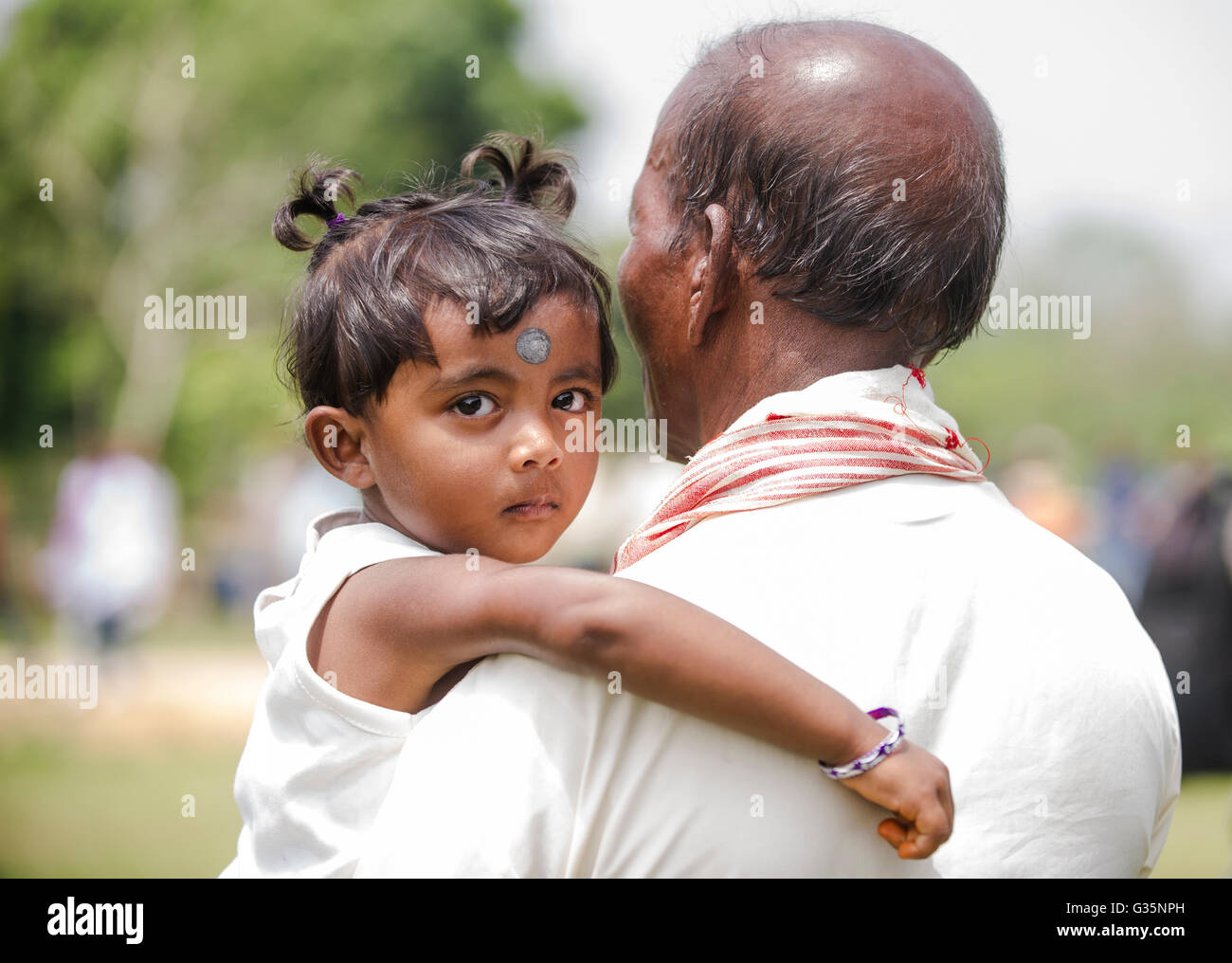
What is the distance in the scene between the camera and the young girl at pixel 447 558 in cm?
143

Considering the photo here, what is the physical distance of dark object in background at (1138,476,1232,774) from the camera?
7.01 meters

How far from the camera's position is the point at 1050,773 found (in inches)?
59.0

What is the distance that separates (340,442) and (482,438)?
0.32 m

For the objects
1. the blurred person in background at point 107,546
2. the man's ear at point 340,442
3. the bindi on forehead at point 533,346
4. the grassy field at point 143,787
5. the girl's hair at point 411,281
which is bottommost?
the grassy field at point 143,787

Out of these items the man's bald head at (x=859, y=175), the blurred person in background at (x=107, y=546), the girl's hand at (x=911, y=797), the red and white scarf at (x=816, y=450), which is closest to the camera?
the girl's hand at (x=911, y=797)

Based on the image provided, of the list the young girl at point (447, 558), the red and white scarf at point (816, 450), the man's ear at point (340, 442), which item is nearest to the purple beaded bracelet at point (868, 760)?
the young girl at point (447, 558)

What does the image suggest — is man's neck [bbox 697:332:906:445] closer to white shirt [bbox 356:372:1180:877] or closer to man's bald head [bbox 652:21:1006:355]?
man's bald head [bbox 652:21:1006:355]

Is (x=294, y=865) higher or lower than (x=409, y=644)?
lower

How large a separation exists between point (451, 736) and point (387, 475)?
62cm

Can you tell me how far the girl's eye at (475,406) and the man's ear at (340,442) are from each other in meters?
0.22

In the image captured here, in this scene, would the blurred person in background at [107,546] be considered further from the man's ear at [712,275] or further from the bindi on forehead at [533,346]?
the man's ear at [712,275]

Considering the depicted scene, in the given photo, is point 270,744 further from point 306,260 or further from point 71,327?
point 71,327

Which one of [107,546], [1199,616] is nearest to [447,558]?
[1199,616]
